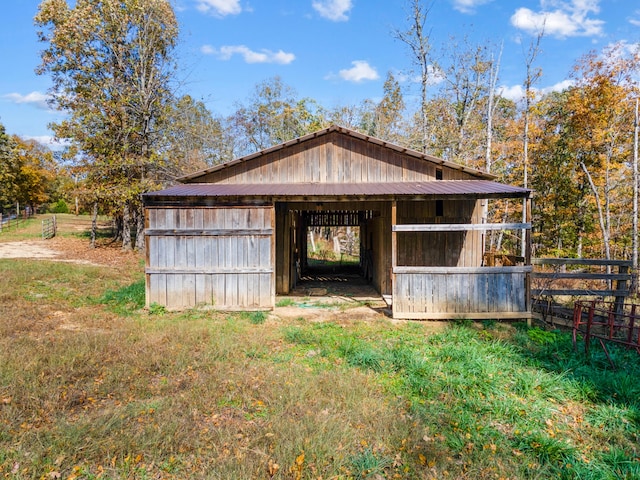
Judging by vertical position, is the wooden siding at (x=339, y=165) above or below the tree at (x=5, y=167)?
below

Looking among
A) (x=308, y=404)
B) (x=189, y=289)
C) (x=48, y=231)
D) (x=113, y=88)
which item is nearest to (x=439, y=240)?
(x=189, y=289)

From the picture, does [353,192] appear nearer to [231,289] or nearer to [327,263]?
[231,289]

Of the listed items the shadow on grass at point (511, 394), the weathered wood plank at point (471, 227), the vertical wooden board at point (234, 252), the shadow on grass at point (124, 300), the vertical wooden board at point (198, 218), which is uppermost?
the vertical wooden board at point (198, 218)

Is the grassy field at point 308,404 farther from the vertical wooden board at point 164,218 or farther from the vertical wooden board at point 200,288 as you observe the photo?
the vertical wooden board at point 164,218

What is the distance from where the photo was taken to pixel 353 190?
8688 millimetres

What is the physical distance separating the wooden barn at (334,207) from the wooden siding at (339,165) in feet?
0.09

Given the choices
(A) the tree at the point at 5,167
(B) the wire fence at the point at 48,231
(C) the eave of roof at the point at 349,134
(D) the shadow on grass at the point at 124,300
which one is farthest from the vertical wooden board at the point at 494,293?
(A) the tree at the point at 5,167

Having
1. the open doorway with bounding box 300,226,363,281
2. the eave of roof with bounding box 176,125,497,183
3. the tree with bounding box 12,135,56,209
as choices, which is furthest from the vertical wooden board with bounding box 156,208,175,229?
the tree with bounding box 12,135,56,209

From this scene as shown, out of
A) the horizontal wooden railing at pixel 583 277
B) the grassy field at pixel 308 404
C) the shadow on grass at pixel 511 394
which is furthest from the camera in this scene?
the horizontal wooden railing at pixel 583 277

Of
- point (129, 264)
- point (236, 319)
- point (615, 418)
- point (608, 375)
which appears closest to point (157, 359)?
point (236, 319)

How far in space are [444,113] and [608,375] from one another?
20.4 meters

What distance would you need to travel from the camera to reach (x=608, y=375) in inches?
198

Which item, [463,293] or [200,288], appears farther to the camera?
[200,288]

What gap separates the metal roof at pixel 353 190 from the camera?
7.99 meters
